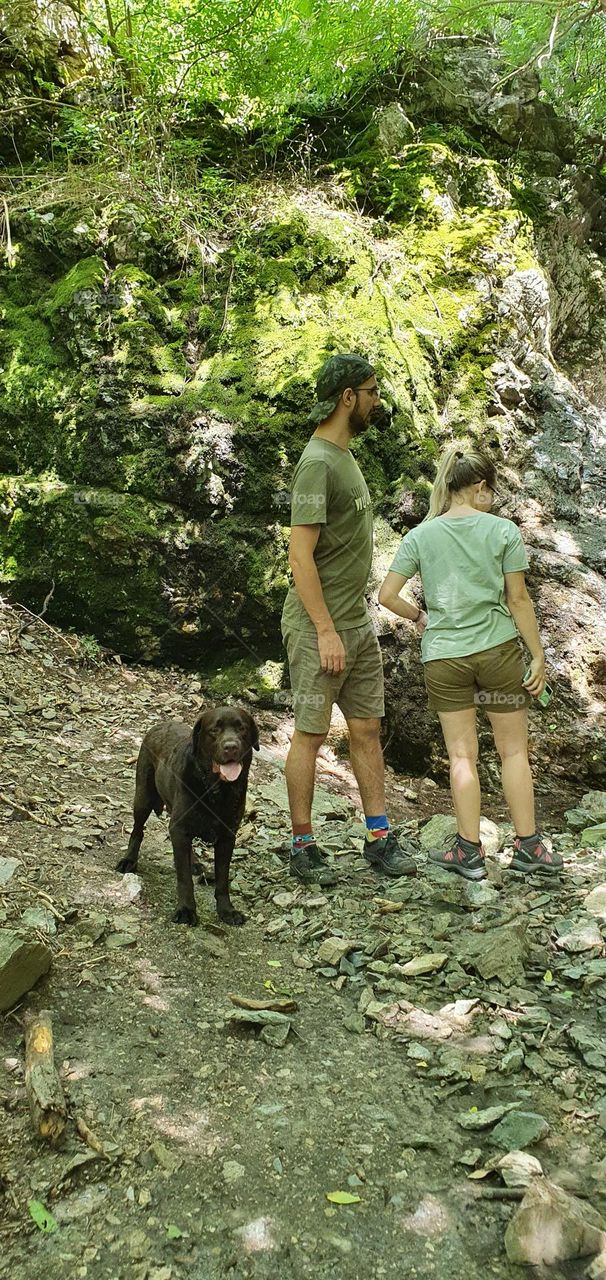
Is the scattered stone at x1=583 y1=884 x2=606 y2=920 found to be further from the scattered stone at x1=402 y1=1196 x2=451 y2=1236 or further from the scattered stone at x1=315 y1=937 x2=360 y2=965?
the scattered stone at x1=402 y1=1196 x2=451 y2=1236

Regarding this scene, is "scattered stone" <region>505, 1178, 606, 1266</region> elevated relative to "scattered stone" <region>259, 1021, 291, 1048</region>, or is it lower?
elevated

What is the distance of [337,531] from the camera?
416cm

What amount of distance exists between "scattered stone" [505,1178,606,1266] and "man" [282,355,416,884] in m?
2.20

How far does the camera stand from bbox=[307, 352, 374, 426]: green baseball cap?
4.11 meters

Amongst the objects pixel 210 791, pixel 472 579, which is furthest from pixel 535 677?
pixel 210 791

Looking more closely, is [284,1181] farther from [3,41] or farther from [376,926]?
[3,41]

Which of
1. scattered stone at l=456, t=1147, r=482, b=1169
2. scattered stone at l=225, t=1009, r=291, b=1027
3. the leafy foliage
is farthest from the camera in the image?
the leafy foliage

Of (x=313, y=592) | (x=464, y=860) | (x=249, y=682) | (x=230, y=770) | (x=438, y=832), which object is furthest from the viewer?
(x=249, y=682)

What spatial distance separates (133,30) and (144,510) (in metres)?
5.00

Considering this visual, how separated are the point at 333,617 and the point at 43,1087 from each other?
247 cm

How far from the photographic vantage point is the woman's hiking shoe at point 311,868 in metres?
4.17

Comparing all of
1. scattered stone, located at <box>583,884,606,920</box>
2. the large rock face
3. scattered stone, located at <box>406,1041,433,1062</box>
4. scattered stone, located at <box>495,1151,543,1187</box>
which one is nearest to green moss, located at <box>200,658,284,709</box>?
the large rock face

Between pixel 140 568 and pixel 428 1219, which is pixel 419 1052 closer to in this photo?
pixel 428 1219

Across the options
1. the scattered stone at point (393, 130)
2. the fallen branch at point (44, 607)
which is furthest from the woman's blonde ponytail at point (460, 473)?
the scattered stone at point (393, 130)
